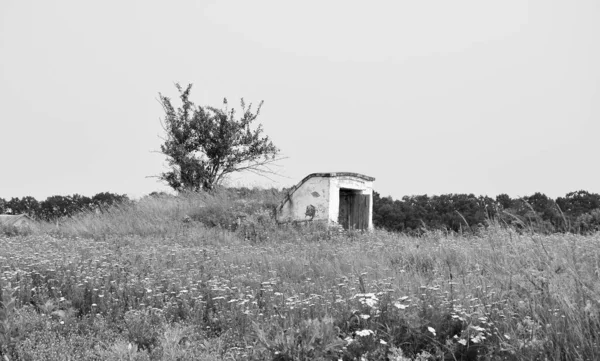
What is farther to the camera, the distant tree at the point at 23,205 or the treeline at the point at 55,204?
the distant tree at the point at 23,205

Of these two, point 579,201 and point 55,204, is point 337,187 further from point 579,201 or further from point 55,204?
point 55,204

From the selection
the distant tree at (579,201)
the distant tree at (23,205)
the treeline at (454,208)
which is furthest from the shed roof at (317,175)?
the distant tree at (23,205)

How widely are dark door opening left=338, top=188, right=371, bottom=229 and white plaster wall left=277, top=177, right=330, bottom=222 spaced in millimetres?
1437

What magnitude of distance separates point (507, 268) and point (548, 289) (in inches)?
66.0

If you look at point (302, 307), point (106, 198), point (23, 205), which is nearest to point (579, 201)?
point (302, 307)

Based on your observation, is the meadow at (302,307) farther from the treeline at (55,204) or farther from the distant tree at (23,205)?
the distant tree at (23,205)

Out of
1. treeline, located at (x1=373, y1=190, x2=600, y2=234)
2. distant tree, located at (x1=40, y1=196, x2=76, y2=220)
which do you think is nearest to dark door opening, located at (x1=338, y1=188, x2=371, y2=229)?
treeline, located at (x1=373, y1=190, x2=600, y2=234)

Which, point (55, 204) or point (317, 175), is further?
point (55, 204)

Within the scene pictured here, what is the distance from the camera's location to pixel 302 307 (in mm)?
6113

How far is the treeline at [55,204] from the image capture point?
26.7m

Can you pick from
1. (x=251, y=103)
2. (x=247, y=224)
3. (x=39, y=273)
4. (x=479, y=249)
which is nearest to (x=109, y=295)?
(x=39, y=273)

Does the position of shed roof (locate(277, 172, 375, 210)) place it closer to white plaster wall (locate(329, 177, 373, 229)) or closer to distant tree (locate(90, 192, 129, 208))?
white plaster wall (locate(329, 177, 373, 229))

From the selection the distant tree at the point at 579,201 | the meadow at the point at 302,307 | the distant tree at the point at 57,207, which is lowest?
the meadow at the point at 302,307

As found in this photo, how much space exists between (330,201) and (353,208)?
6.61ft
